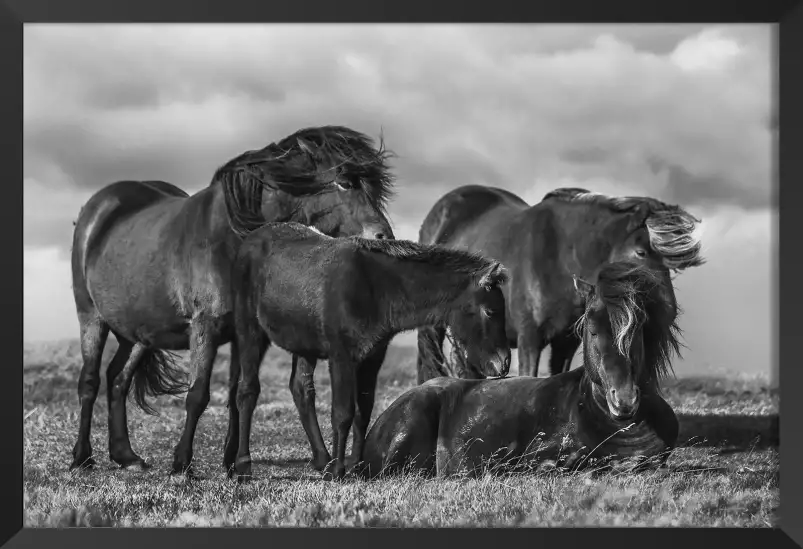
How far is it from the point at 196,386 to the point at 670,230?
5005 millimetres

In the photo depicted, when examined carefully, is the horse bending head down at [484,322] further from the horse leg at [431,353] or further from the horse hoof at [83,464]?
the horse hoof at [83,464]

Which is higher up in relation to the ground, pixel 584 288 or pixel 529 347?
pixel 584 288

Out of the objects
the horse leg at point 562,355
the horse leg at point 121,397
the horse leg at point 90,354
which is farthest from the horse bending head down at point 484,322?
the horse leg at point 90,354

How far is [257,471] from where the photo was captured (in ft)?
34.6

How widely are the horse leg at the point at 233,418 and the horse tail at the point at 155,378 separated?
6.53 feet

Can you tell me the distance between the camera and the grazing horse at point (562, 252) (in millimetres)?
11406

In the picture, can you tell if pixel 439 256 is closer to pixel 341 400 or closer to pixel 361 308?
pixel 361 308

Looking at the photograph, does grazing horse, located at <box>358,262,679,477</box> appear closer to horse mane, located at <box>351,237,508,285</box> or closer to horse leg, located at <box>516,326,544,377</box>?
horse mane, located at <box>351,237,508,285</box>

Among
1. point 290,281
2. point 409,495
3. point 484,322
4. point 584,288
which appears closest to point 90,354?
point 290,281

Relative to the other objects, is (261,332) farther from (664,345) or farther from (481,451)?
(664,345)

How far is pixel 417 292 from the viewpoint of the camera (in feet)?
30.3

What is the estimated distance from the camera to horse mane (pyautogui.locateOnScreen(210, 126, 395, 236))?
10.3 metres
